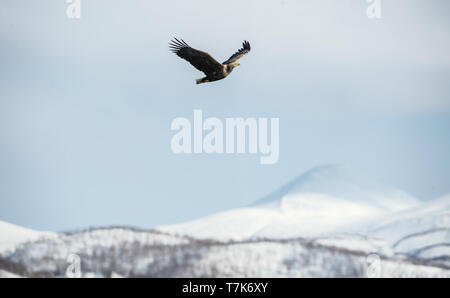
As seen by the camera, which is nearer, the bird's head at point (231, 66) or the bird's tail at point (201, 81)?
the bird's tail at point (201, 81)

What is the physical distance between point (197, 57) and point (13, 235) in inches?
2148

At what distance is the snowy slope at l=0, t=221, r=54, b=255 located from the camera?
75.3 metres

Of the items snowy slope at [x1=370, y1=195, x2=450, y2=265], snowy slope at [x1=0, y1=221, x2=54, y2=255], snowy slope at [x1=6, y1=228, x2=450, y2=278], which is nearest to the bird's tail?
snowy slope at [x1=6, y1=228, x2=450, y2=278]

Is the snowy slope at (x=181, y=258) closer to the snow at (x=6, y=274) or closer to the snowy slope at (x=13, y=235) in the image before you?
the snow at (x=6, y=274)

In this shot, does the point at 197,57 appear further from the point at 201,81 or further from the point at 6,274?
the point at 6,274

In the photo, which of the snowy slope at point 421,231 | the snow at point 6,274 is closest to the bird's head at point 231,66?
the snow at point 6,274

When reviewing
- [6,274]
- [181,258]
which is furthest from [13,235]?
[6,274]

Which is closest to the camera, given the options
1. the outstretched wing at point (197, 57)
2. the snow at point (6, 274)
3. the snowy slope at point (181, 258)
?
the outstretched wing at point (197, 57)

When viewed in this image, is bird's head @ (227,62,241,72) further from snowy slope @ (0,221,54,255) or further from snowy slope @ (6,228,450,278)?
snowy slope @ (0,221,54,255)

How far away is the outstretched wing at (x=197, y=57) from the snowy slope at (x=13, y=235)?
40612mm

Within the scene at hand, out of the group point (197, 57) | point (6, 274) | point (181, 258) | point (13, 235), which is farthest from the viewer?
point (13, 235)

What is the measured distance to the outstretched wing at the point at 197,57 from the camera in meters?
33.7

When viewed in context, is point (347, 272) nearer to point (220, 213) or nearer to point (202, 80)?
point (202, 80)

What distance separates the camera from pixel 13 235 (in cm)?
8438
